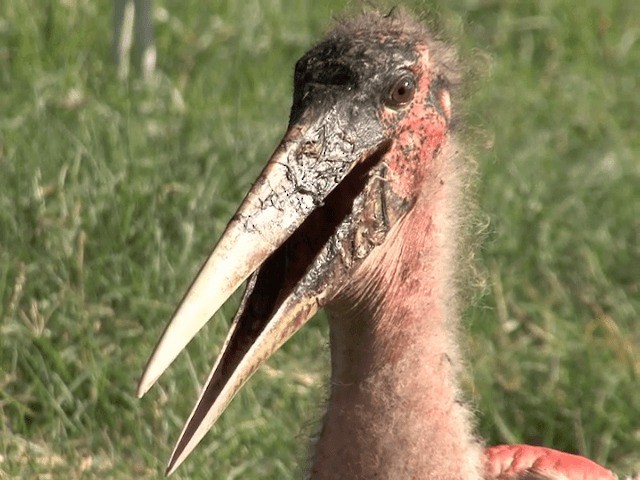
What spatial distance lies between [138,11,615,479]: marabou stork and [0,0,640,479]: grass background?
0.90 ft

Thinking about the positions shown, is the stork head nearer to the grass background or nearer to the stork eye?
the stork eye

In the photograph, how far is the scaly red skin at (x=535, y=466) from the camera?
359 centimetres

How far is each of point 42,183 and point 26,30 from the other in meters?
1.24

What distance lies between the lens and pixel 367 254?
3213 mm

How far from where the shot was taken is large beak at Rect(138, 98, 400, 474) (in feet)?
9.56

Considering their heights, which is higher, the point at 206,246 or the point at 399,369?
the point at 206,246

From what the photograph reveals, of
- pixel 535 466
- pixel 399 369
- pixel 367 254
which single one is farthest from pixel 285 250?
pixel 535 466

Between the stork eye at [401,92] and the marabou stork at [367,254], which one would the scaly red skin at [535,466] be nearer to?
the marabou stork at [367,254]

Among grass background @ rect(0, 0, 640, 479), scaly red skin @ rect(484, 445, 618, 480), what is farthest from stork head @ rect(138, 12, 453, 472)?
scaly red skin @ rect(484, 445, 618, 480)

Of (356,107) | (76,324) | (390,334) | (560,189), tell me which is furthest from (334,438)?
(560,189)

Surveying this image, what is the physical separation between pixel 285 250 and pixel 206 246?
172cm

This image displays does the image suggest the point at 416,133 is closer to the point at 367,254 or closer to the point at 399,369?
A: the point at 367,254

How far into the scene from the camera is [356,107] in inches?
124

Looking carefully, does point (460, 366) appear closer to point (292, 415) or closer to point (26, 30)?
point (292, 415)
